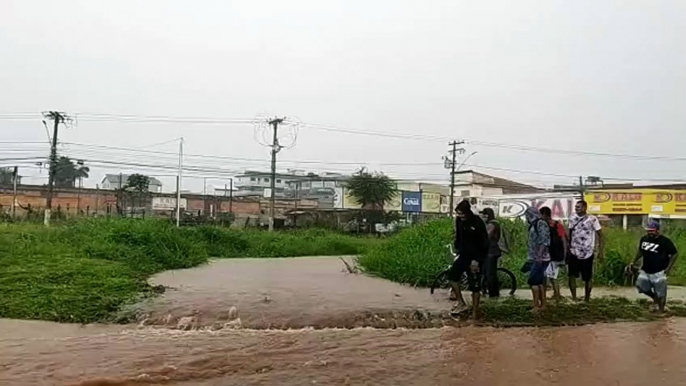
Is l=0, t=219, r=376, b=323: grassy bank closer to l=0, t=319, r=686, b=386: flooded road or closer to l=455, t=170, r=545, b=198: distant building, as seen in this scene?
l=0, t=319, r=686, b=386: flooded road

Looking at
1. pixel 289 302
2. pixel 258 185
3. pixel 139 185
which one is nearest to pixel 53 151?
pixel 139 185

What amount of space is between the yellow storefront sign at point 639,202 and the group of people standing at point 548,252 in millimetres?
40136

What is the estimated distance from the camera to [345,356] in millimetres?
8609

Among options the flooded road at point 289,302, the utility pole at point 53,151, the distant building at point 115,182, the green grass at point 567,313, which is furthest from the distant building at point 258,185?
the green grass at point 567,313

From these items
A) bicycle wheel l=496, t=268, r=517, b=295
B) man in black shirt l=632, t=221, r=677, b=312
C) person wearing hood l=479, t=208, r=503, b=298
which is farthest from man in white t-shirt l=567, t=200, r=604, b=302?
bicycle wheel l=496, t=268, r=517, b=295

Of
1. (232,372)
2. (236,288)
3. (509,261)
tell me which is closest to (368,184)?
(509,261)

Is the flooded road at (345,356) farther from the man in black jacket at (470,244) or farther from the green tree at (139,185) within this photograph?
the green tree at (139,185)

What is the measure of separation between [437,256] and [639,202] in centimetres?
3716

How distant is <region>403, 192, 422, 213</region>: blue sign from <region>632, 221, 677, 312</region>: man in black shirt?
154 feet

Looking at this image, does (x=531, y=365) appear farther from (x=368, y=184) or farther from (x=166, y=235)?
(x=368, y=184)

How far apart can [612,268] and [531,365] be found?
32.0ft

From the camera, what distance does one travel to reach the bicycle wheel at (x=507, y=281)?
13.7 metres

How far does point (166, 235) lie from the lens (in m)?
23.6

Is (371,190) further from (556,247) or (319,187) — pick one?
(556,247)
